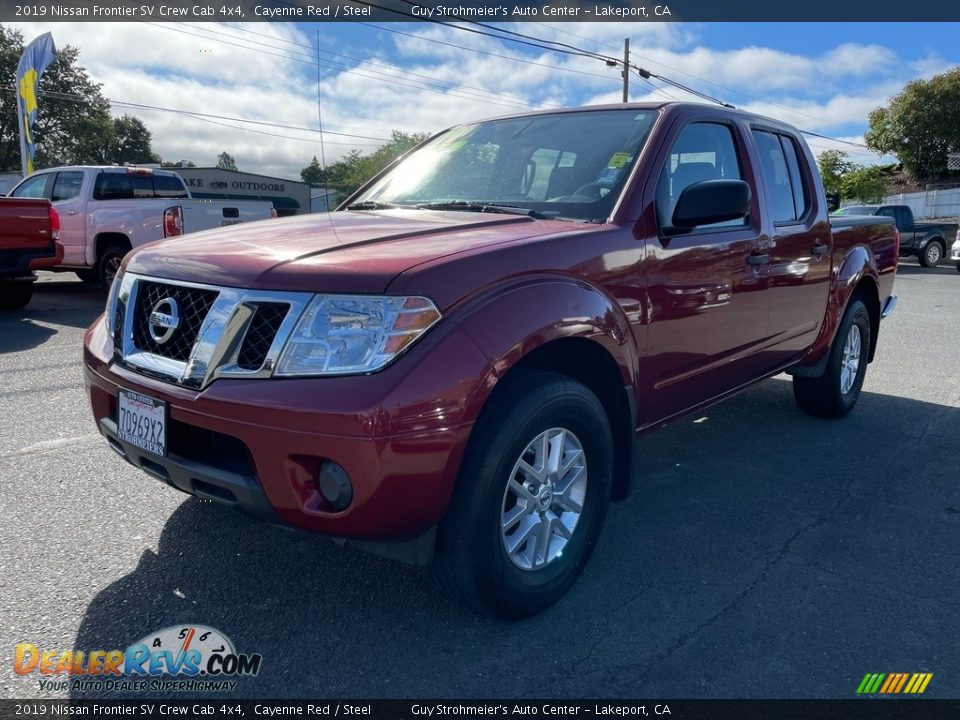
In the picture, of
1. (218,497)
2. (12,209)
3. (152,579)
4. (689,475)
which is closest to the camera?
(218,497)

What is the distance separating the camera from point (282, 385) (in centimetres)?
218

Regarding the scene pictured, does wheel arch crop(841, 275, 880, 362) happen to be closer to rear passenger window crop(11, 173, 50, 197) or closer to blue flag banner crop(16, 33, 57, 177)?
rear passenger window crop(11, 173, 50, 197)

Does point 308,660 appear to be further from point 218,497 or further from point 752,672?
point 752,672

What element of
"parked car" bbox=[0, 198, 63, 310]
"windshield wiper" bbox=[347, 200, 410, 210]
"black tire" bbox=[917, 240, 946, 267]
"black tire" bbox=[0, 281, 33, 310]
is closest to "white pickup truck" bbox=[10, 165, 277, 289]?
"black tire" bbox=[0, 281, 33, 310]

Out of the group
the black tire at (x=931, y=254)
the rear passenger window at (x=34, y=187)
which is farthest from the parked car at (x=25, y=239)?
the black tire at (x=931, y=254)

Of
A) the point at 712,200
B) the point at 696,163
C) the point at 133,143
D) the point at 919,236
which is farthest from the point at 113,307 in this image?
the point at 133,143

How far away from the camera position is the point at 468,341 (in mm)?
2270

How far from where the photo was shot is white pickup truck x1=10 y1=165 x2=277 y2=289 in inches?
420

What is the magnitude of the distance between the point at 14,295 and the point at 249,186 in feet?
111

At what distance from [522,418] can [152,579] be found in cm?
153

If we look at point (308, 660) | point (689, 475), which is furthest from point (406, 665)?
point (689, 475)

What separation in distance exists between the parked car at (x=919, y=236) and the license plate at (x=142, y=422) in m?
21.7

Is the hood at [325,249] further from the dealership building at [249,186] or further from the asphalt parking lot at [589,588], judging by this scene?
the dealership building at [249,186]

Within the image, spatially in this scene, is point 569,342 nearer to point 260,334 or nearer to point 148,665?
point 260,334
